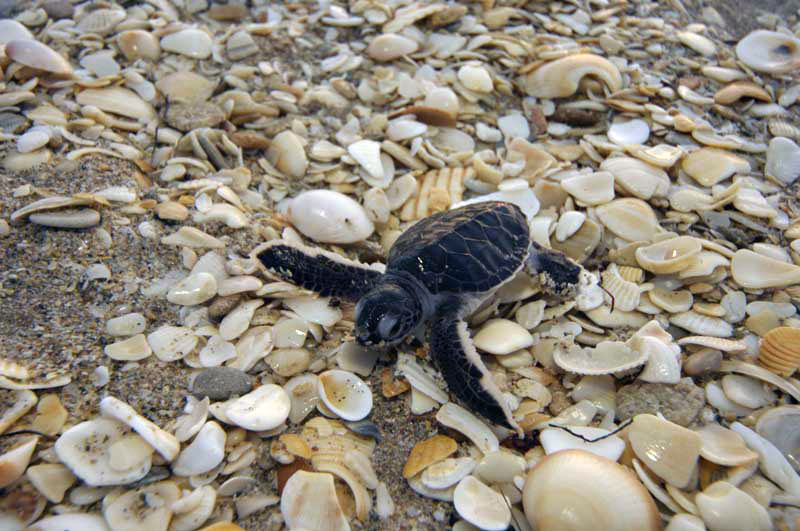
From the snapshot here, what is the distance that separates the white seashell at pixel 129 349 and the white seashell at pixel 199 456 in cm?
34

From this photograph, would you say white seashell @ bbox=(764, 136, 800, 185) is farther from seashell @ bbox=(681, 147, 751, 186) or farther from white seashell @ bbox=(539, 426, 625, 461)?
white seashell @ bbox=(539, 426, 625, 461)

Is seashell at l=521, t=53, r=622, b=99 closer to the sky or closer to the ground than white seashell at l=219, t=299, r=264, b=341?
closer to the sky

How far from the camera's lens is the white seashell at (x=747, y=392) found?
4.83 feet

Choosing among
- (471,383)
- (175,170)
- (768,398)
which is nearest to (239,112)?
(175,170)

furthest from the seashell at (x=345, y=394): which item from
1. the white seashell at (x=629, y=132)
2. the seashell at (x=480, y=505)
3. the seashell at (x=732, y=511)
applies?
the white seashell at (x=629, y=132)

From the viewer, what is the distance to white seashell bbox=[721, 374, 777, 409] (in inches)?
58.0

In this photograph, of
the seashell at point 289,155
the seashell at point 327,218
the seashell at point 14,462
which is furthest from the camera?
the seashell at point 289,155

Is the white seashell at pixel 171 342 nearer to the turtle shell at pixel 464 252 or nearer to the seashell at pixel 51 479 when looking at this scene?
the seashell at pixel 51 479

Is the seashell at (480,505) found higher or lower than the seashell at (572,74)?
lower

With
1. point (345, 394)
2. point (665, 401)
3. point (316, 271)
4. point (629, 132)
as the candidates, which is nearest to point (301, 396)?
point (345, 394)

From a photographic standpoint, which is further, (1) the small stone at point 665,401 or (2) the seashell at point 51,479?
(1) the small stone at point 665,401

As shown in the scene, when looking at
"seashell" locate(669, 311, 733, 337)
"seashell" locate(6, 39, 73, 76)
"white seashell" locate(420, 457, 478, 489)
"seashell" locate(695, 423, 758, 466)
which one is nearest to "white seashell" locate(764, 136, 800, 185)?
"seashell" locate(669, 311, 733, 337)

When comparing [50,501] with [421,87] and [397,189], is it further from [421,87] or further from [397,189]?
[421,87]

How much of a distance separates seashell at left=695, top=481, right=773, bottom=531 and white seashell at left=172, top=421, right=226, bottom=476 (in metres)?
1.18
